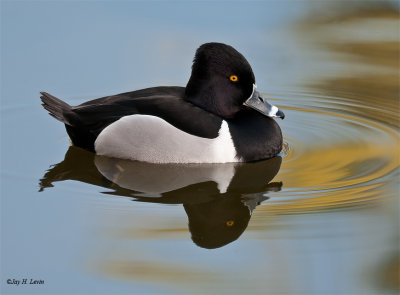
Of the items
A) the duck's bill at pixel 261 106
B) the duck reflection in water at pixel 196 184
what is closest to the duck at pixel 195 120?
the duck's bill at pixel 261 106

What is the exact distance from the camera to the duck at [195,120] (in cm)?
795

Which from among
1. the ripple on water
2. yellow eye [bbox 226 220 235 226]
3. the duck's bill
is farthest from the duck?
yellow eye [bbox 226 220 235 226]

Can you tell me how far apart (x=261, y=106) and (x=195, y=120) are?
81 cm

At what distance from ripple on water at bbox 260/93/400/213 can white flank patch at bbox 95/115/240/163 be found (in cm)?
67

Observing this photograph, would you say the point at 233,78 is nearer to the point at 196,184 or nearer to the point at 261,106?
the point at 261,106

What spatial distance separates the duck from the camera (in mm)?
7949

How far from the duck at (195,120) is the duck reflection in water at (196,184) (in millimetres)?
119

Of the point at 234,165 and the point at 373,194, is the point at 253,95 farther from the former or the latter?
the point at 373,194

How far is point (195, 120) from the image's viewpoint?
7910 mm

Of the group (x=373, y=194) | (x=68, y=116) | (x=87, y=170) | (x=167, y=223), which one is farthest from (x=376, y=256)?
(x=68, y=116)

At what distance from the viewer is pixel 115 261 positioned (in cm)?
596

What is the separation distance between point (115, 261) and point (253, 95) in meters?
2.99

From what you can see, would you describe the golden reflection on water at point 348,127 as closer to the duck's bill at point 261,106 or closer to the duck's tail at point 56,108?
the duck's bill at point 261,106

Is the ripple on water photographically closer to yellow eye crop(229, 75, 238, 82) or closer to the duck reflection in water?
the duck reflection in water
